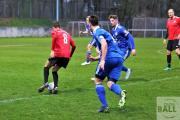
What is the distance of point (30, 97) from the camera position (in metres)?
12.4

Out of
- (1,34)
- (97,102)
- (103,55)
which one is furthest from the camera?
(1,34)

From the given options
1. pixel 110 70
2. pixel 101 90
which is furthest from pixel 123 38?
pixel 101 90

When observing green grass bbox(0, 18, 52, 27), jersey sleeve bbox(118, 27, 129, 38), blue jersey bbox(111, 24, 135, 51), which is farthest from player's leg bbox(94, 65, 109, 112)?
green grass bbox(0, 18, 52, 27)

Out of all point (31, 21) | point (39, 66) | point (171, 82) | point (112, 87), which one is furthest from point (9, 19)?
point (112, 87)

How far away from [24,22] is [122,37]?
5038cm

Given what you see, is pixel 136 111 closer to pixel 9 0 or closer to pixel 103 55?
pixel 103 55

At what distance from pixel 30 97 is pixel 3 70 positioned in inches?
278

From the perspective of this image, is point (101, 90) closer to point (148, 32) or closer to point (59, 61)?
point (59, 61)

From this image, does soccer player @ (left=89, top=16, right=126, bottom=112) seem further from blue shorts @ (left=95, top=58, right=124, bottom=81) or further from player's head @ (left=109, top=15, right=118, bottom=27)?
player's head @ (left=109, top=15, right=118, bottom=27)

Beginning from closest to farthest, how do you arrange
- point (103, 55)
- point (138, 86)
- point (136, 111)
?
point (103, 55), point (136, 111), point (138, 86)

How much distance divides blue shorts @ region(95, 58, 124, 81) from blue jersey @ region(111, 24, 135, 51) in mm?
3961

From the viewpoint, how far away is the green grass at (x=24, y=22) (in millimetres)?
61878

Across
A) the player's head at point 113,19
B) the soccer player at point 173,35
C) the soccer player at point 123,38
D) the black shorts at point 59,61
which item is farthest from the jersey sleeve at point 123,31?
the soccer player at point 173,35

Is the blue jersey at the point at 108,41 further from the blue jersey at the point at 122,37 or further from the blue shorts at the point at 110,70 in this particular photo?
the blue jersey at the point at 122,37
